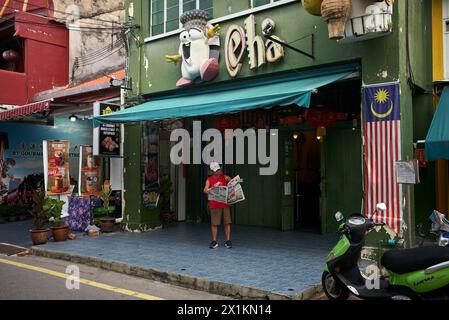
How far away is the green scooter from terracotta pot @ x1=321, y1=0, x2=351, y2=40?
318 cm

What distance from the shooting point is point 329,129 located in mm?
10586

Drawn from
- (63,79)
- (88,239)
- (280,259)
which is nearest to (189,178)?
(88,239)

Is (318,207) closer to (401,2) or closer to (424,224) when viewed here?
(424,224)

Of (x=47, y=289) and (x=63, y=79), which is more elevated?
(x=63, y=79)

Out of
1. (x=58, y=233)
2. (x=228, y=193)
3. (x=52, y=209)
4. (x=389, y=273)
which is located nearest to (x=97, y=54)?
(x=52, y=209)

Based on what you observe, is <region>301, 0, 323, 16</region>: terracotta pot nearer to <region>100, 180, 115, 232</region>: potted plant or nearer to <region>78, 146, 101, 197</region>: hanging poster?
<region>100, 180, 115, 232</region>: potted plant

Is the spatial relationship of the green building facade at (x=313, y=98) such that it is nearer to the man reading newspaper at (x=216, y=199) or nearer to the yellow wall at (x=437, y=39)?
the yellow wall at (x=437, y=39)

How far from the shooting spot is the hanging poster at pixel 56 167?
11.9 meters

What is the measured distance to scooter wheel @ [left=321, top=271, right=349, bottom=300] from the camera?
563 centimetres

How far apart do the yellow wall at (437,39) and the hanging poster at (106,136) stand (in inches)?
299

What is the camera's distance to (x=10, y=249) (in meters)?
9.98

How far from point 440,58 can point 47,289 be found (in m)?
8.52

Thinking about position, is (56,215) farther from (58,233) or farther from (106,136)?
A: (106,136)

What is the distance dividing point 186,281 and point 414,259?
10.9 ft
